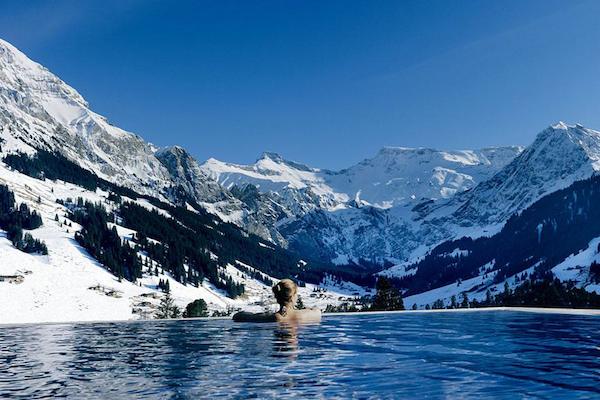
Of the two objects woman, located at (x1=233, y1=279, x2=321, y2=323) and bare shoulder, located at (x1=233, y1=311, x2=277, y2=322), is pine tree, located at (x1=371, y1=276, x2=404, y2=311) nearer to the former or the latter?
bare shoulder, located at (x1=233, y1=311, x2=277, y2=322)

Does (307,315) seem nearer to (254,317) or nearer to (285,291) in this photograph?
(285,291)

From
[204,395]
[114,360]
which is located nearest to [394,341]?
[114,360]

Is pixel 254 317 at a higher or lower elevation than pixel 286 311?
lower

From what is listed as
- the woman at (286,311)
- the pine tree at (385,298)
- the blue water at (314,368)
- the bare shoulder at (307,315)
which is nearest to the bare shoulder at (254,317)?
the woman at (286,311)

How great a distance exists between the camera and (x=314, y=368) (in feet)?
90.3

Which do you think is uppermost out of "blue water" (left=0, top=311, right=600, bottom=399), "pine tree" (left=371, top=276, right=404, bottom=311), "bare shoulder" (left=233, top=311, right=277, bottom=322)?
"pine tree" (left=371, top=276, right=404, bottom=311)

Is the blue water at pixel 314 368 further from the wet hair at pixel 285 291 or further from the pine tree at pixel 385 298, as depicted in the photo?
the pine tree at pixel 385 298

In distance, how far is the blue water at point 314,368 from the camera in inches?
837

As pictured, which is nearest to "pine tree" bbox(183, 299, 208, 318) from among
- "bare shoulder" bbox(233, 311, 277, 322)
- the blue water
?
"bare shoulder" bbox(233, 311, 277, 322)

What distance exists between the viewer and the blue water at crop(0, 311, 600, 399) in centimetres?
2127

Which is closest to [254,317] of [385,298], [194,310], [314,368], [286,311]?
[286,311]

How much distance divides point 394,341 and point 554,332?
53.2ft

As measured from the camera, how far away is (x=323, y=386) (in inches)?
881

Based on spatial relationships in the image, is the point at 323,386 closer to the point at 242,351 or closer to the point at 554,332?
the point at 242,351
